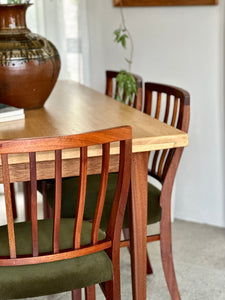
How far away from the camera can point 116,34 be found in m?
2.84

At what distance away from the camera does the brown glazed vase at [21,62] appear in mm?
1839

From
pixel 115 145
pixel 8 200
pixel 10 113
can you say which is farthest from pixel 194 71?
pixel 8 200

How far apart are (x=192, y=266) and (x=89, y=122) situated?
1007 millimetres

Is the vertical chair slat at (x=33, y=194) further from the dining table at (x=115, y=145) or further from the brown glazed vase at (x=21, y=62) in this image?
the brown glazed vase at (x=21, y=62)

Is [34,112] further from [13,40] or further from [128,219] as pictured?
[128,219]

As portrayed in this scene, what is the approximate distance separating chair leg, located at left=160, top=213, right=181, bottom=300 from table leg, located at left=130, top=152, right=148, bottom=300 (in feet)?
0.74

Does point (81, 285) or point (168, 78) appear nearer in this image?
point (81, 285)

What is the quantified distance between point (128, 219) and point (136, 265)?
0.16 metres

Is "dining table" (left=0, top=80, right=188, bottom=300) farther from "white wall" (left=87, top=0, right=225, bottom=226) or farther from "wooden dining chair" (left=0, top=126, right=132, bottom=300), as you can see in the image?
"white wall" (left=87, top=0, right=225, bottom=226)

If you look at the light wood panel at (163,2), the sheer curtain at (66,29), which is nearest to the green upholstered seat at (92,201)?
the light wood panel at (163,2)

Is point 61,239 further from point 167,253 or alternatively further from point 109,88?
point 109,88

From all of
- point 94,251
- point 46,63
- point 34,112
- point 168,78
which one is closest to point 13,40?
point 46,63

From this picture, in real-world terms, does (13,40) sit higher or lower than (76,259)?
higher

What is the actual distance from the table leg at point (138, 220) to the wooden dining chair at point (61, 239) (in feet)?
0.56
